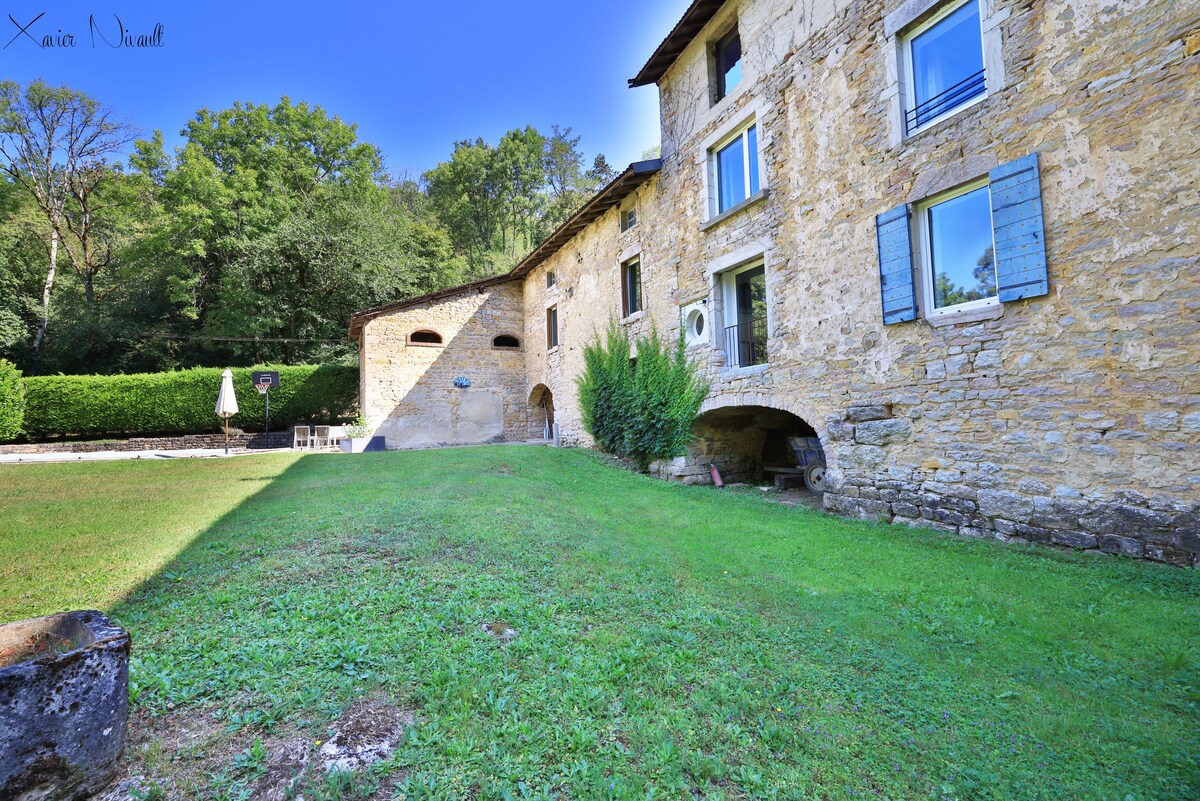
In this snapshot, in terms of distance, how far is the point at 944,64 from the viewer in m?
5.86

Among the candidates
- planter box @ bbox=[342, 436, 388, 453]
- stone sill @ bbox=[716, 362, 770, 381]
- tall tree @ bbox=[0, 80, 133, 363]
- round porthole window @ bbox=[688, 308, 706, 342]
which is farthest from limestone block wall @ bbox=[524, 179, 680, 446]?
tall tree @ bbox=[0, 80, 133, 363]

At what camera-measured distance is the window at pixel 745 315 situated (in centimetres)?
863

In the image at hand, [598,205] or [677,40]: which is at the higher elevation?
[677,40]

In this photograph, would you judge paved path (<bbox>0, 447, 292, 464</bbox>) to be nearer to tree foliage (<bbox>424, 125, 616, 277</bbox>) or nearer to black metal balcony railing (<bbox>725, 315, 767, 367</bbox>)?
black metal balcony railing (<bbox>725, 315, 767, 367</bbox>)

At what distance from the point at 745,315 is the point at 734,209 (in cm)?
181

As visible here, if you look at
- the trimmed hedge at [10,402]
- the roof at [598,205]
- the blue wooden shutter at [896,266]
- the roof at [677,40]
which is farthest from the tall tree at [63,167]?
the blue wooden shutter at [896,266]

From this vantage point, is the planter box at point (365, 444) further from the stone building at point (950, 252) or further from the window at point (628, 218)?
the stone building at point (950, 252)

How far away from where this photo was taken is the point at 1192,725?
220cm

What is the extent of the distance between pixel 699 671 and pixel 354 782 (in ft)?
5.10

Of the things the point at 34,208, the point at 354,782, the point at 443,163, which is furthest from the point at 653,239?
the point at 34,208

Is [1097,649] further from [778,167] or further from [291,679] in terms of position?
[778,167]

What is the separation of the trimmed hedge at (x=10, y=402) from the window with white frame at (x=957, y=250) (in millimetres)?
23137

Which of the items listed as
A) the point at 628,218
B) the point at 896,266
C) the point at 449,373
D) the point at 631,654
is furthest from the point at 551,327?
the point at 631,654

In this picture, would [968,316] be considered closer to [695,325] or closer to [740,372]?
[740,372]
